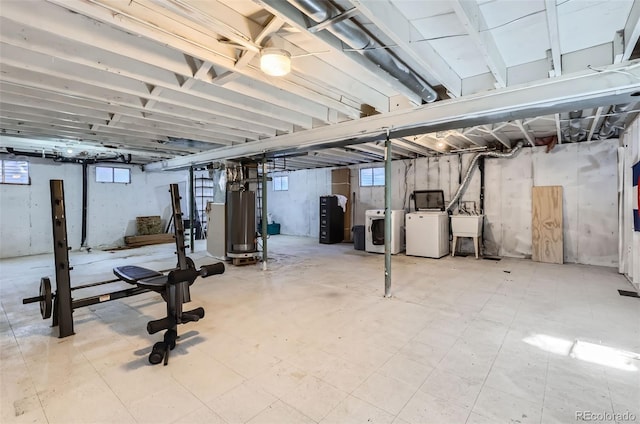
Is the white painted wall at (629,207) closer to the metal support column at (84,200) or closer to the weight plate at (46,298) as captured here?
the weight plate at (46,298)

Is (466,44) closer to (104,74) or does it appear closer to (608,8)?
(608,8)

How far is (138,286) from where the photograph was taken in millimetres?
2746

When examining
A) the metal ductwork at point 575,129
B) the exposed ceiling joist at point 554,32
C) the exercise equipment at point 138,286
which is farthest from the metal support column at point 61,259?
the metal ductwork at point 575,129

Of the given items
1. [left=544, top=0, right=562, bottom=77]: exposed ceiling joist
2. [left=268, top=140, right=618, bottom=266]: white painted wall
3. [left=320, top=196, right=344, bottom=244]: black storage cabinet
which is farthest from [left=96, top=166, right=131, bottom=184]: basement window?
[left=544, top=0, right=562, bottom=77]: exposed ceiling joist

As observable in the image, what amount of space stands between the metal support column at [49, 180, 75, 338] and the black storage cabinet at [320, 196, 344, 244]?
6.14 meters

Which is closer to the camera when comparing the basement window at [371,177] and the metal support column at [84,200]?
the metal support column at [84,200]

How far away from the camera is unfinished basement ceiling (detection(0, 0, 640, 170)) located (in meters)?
1.86

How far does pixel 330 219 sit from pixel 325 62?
5899mm

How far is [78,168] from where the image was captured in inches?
301

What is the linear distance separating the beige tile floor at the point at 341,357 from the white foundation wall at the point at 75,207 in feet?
11.2

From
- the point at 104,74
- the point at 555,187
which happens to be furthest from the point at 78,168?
the point at 555,187

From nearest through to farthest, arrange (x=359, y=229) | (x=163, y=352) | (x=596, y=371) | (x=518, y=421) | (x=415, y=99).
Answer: (x=518, y=421) → (x=596, y=371) → (x=163, y=352) → (x=415, y=99) → (x=359, y=229)

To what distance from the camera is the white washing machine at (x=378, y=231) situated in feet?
22.8

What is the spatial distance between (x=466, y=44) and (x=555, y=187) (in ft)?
15.9
